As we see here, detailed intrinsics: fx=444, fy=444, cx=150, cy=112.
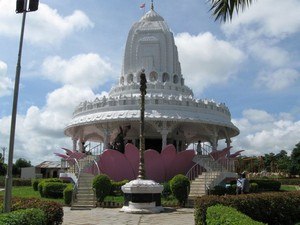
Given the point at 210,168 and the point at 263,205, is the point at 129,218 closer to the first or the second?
the point at 263,205

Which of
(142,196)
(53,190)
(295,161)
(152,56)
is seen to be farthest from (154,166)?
(295,161)

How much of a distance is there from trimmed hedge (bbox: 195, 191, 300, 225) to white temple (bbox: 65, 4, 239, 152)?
14.2 metres

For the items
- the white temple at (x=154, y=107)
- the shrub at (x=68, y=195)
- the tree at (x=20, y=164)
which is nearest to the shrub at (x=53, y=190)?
the shrub at (x=68, y=195)

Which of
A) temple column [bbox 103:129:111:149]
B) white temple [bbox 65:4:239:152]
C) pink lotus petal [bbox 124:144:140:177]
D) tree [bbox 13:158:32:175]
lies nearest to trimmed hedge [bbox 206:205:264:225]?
pink lotus petal [bbox 124:144:140:177]

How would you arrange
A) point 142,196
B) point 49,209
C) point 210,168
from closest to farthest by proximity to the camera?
point 49,209, point 142,196, point 210,168

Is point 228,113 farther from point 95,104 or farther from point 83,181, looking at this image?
point 83,181

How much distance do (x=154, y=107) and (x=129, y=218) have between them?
14061 mm

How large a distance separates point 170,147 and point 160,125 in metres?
3.77

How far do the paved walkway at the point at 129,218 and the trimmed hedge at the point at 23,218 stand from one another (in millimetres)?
4732

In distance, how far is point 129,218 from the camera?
16406 millimetres

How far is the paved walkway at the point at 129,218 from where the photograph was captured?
15.1 meters

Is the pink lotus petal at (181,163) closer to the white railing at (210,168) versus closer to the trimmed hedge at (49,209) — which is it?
the white railing at (210,168)

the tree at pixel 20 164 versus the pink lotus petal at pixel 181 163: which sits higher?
the tree at pixel 20 164

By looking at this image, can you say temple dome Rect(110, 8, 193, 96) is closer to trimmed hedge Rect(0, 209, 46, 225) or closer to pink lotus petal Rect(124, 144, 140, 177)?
pink lotus petal Rect(124, 144, 140, 177)
